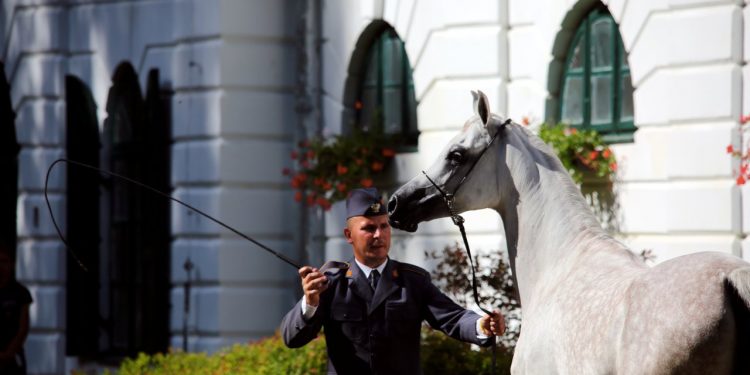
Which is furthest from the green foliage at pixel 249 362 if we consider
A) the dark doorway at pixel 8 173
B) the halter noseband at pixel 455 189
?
the dark doorway at pixel 8 173

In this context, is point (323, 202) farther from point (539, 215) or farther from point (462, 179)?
point (539, 215)

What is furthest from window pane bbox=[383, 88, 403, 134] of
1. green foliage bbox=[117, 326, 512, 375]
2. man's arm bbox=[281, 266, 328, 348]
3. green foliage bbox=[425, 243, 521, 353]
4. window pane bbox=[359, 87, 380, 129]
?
man's arm bbox=[281, 266, 328, 348]

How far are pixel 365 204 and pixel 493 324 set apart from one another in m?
0.82

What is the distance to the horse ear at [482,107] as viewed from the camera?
22.3 ft

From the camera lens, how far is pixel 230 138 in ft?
46.8

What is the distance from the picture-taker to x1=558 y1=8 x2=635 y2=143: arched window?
1168cm

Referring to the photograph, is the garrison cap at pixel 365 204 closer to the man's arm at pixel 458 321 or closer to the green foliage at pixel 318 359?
the man's arm at pixel 458 321

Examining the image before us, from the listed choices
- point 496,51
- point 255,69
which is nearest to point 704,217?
point 496,51

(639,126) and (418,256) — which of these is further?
(418,256)

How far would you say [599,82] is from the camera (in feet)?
38.9

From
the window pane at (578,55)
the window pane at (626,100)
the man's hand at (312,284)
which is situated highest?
the window pane at (578,55)

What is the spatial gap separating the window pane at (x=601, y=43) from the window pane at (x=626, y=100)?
19cm

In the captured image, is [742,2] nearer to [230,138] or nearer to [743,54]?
[743,54]

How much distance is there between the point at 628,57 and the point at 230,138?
4093mm
